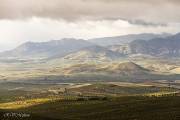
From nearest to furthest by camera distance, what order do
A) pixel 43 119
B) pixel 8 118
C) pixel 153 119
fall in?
pixel 8 118 → pixel 43 119 → pixel 153 119

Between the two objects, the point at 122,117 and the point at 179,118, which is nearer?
the point at 179,118

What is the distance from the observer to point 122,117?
639 ft

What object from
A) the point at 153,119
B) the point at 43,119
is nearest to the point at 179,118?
the point at 153,119

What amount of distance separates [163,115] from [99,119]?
2892 cm

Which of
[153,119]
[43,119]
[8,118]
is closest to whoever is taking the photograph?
[8,118]

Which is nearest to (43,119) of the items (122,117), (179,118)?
(122,117)

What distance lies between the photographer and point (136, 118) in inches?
7436

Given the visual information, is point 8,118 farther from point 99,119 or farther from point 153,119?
point 153,119

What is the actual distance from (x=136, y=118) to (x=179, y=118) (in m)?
19.7

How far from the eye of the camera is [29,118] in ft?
538

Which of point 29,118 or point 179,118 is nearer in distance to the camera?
point 29,118

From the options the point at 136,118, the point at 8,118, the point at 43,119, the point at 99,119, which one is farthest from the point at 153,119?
the point at 8,118

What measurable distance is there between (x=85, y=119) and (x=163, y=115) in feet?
114

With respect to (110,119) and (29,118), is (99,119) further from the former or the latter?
(29,118)
